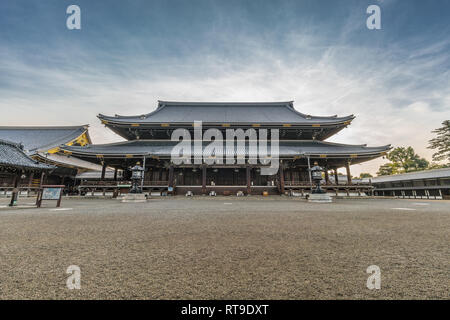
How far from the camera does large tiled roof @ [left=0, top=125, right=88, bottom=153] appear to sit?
22.4m

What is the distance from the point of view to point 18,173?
799cm

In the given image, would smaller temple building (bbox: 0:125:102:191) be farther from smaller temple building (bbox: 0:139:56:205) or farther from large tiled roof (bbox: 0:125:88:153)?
smaller temple building (bbox: 0:139:56:205)

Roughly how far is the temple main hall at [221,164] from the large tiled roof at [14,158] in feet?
21.5

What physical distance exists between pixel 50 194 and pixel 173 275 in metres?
8.89

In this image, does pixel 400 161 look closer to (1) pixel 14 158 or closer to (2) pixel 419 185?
(2) pixel 419 185

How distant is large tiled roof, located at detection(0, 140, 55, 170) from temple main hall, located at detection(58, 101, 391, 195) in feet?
21.5

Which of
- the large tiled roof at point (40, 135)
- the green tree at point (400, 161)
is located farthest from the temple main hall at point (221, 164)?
the green tree at point (400, 161)

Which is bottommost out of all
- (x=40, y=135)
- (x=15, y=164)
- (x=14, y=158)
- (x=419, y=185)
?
(x=419, y=185)

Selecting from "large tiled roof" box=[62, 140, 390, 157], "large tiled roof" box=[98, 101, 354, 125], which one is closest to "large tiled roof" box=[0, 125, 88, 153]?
"large tiled roof" box=[62, 140, 390, 157]

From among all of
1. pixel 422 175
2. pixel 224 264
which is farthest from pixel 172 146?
pixel 422 175

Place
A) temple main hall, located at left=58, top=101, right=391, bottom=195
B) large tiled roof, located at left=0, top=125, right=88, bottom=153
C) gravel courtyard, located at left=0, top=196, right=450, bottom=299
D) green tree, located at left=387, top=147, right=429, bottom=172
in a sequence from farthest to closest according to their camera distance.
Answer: green tree, located at left=387, top=147, right=429, bottom=172, large tiled roof, located at left=0, top=125, right=88, bottom=153, temple main hall, located at left=58, top=101, right=391, bottom=195, gravel courtyard, located at left=0, top=196, right=450, bottom=299

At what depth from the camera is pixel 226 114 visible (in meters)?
21.9

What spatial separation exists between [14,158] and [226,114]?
1772 cm

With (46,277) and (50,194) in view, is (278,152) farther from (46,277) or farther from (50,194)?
(46,277)
